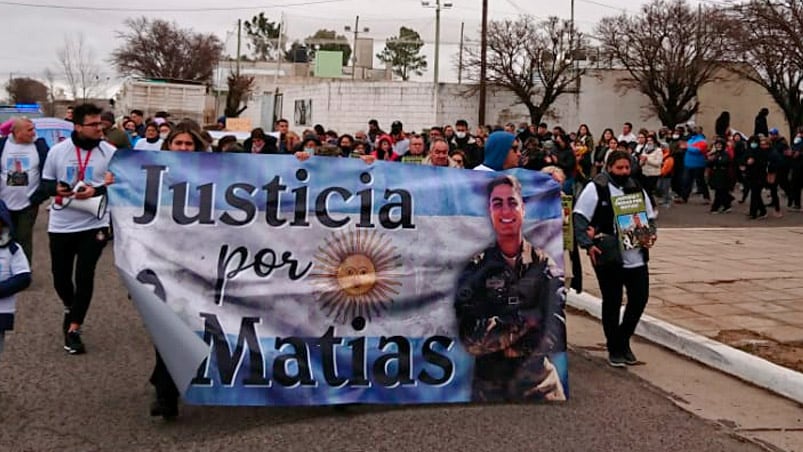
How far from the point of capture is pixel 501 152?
261 inches

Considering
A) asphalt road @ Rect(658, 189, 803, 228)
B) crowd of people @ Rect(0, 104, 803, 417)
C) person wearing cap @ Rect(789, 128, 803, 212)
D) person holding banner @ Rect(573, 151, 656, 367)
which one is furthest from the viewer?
person wearing cap @ Rect(789, 128, 803, 212)

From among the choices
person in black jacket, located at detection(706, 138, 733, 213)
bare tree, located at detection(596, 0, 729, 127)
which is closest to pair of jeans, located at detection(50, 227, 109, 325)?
person in black jacket, located at detection(706, 138, 733, 213)

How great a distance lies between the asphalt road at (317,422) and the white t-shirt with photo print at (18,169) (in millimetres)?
2405

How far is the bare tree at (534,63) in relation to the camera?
39125mm

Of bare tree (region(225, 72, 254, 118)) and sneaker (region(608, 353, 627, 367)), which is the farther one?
bare tree (region(225, 72, 254, 118))

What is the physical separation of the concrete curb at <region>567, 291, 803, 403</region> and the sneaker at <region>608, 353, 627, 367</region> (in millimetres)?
755

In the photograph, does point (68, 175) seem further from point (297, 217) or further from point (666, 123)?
point (666, 123)

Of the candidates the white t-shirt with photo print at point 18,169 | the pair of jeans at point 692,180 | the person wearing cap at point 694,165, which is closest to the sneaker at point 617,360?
the white t-shirt with photo print at point 18,169

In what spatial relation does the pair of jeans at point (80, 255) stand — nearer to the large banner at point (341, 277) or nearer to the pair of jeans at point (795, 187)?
the large banner at point (341, 277)

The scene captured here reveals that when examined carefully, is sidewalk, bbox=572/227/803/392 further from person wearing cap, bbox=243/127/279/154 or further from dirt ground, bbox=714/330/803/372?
person wearing cap, bbox=243/127/279/154

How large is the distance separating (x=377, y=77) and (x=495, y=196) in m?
54.4

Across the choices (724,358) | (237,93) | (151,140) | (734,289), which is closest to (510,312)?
(724,358)

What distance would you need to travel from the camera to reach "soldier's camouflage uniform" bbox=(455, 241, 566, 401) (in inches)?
227

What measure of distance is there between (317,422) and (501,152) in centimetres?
243
